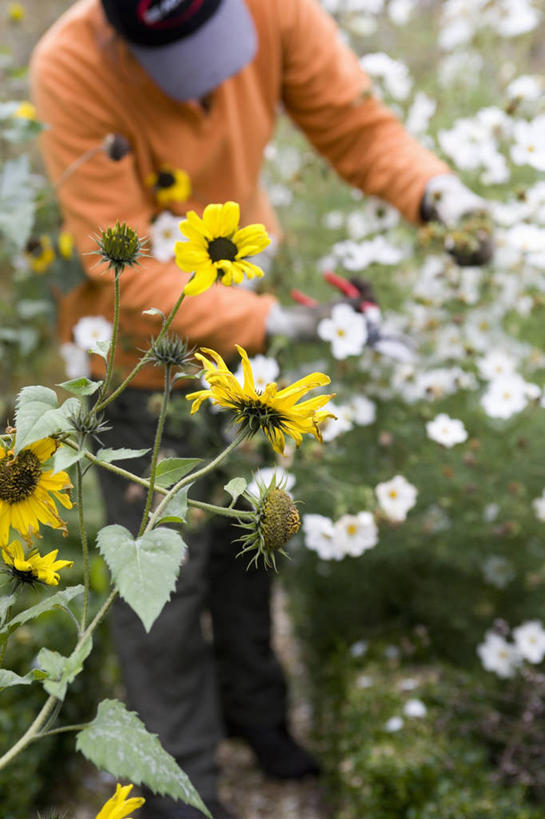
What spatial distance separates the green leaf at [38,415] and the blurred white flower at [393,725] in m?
1.19

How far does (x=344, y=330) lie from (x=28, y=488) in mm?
754

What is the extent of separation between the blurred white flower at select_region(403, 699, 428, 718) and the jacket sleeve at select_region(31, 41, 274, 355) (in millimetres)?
791

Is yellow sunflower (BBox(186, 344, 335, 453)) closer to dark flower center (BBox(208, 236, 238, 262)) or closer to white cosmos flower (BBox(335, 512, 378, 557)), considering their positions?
dark flower center (BBox(208, 236, 238, 262))

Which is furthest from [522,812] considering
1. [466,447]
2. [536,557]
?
[466,447]

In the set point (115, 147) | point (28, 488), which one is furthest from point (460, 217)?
point (28, 488)

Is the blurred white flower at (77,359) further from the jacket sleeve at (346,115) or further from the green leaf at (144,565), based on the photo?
the green leaf at (144,565)

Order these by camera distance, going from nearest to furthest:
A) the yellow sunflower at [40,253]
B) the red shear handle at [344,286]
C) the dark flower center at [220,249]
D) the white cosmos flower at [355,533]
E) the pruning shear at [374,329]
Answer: the dark flower center at [220,249], the white cosmos flower at [355,533], the pruning shear at [374,329], the red shear handle at [344,286], the yellow sunflower at [40,253]

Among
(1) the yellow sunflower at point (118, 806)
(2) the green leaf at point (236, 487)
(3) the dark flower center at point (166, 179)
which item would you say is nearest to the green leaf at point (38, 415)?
(2) the green leaf at point (236, 487)

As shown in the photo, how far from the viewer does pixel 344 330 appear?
1259 mm

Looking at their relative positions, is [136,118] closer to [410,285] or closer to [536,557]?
[410,285]

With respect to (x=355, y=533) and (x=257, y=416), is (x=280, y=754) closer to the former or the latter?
(x=355, y=533)

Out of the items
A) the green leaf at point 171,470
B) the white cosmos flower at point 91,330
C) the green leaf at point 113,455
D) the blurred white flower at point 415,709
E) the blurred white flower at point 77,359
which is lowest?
the blurred white flower at point 415,709

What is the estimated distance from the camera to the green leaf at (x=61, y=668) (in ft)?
1.75

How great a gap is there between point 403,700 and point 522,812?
1.12ft
